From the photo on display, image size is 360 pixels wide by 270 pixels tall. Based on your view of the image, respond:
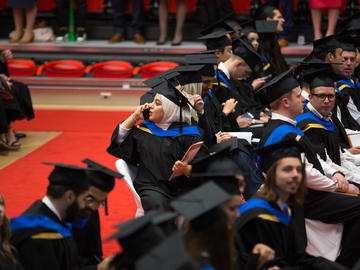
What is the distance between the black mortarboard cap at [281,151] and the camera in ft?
12.1

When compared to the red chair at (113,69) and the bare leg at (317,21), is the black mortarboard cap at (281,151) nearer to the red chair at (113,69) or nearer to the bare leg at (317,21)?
the bare leg at (317,21)

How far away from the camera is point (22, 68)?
1077 cm

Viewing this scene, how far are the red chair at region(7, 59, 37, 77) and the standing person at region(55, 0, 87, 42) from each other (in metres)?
0.96

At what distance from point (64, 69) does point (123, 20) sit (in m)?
1.59

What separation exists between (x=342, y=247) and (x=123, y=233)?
2397 millimetres

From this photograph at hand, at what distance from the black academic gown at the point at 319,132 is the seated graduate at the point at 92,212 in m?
1.90

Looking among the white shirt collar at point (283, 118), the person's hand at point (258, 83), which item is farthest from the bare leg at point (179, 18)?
the white shirt collar at point (283, 118)

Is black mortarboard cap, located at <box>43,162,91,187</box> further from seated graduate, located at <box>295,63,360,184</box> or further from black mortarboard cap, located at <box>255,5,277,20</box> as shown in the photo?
black mortarboard cap, located at <box>255,5,277,20</box>

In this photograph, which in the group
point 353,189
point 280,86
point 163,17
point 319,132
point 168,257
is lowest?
point 353,189

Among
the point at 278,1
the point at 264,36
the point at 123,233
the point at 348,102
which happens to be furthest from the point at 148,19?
the point at 123,233

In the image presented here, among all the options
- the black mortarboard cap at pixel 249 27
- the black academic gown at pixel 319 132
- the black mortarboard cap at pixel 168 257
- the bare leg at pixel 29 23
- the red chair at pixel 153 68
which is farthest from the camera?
the bare leg at pixel 29 23

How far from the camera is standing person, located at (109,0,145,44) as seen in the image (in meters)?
11.1

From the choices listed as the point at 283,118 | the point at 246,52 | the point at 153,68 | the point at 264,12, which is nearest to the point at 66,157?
the point at 246,52

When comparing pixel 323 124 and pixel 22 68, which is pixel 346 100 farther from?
pixel 22 68
